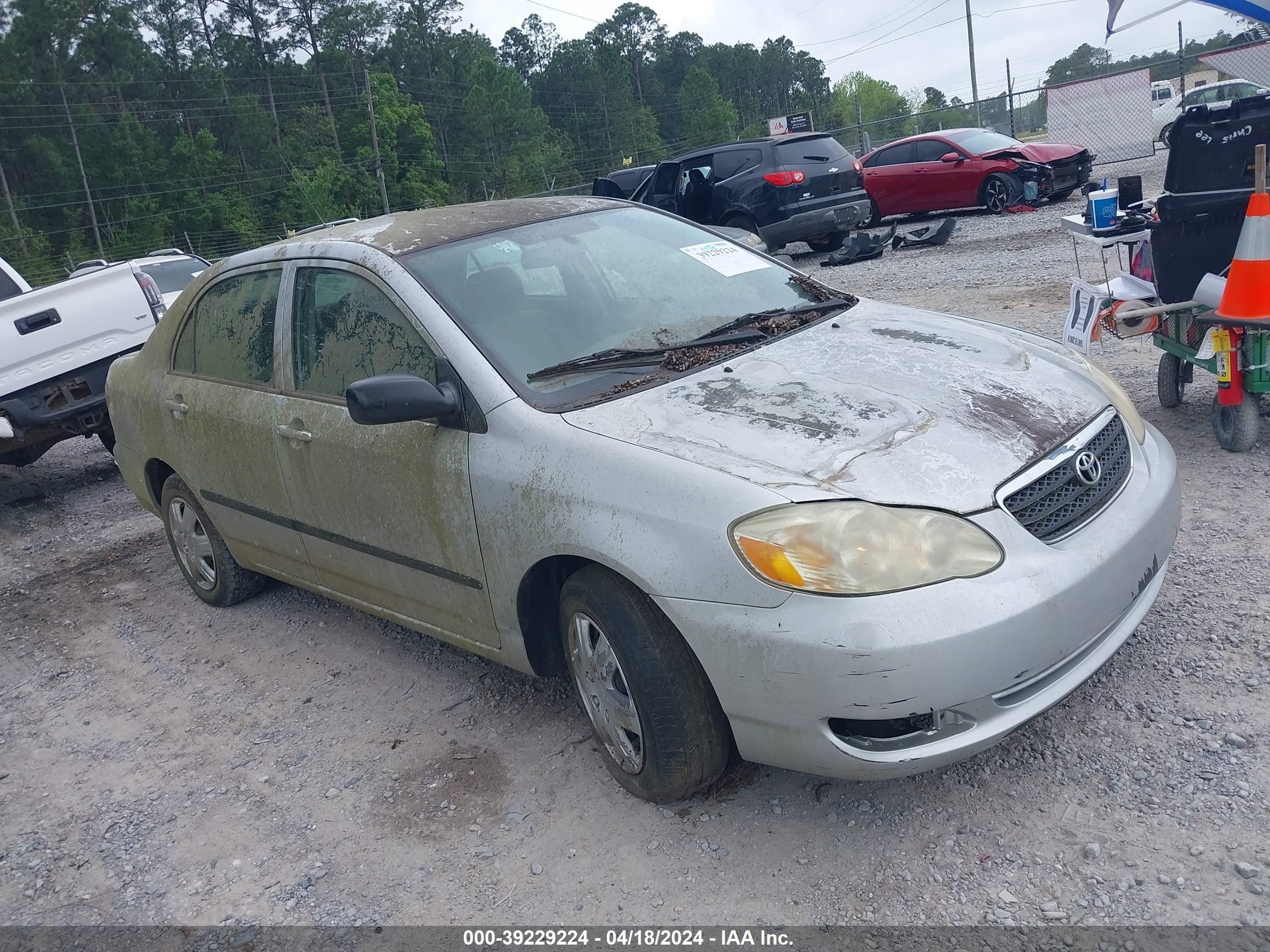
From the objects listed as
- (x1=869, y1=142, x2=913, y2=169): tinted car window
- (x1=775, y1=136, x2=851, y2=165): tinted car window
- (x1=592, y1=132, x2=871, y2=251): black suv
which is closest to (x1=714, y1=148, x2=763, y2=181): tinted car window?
(x1=592, y1=132, x2=871, y2=251): black suv

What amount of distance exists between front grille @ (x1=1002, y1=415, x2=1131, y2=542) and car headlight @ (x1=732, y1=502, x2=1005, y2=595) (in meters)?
0.19

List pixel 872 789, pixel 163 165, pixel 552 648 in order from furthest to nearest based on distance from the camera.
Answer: pixel 163 165 < pixel 552 648 < pixel 872 789

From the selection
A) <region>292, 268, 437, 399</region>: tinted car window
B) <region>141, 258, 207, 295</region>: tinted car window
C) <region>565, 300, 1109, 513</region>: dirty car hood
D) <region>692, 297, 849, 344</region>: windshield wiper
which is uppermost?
<region>141, 258, 207, 295</region>: tinted car window

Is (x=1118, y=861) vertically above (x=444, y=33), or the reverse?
(x=444, y=33)

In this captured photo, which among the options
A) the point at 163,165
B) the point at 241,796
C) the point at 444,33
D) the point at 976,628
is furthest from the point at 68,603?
the point at 444,33

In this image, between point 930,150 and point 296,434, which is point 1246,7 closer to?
→ point 296,434

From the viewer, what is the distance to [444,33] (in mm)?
76000

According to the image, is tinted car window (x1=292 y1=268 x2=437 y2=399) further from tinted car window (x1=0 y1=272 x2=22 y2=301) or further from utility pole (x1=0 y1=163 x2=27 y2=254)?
utility pole (x1=0 y1=163 x2=27 y2=254)

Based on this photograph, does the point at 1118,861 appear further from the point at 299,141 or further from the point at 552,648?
the point at 299,141

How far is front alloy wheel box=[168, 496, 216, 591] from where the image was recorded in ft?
16.5

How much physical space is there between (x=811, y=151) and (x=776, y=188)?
2.90 feet

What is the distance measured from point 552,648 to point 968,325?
1.92 metres

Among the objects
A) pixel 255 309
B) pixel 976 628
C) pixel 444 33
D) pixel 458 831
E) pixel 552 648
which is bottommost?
pixel 458 831

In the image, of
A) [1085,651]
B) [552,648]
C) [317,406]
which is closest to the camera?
[1085,651]
